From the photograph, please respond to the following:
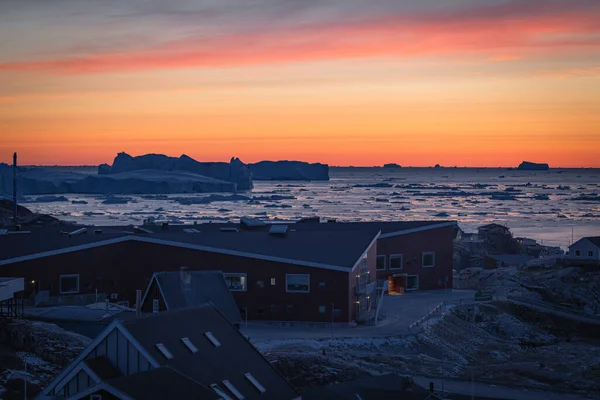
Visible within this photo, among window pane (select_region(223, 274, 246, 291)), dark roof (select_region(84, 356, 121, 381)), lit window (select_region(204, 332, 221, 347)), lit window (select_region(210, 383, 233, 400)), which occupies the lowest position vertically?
window pane (select_region(223, 274, 246, 291))

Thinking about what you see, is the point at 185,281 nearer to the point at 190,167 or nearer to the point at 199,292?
the point at 199,292

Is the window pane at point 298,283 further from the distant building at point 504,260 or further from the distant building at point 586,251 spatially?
the distant building at point 504,260

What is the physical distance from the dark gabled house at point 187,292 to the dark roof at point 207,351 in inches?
348

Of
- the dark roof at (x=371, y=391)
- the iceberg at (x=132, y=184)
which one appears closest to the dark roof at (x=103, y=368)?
the dark roof at (x=371, y=391)

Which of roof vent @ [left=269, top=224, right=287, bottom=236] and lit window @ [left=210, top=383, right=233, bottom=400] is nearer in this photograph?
lit window @ [left=210, top=383, right=233, bottom=400]

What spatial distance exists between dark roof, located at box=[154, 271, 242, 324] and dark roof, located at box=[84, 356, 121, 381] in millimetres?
11073

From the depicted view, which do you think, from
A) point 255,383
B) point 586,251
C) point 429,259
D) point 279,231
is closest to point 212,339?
point 255,383

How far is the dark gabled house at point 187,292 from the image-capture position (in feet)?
93.4

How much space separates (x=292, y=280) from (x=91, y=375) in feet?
60.2

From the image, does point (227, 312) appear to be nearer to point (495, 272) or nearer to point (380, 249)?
point (380, 249)

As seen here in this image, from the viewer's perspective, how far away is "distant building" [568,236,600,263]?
151 feet

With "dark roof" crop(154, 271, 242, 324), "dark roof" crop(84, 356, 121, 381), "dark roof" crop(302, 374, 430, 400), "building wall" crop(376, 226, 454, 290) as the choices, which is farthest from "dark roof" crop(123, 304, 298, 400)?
"building wall" crop(376, 226, 454, 290)

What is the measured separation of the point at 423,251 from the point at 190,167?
123 m

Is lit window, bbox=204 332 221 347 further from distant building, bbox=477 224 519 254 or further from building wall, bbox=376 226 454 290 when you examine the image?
distant building, bbox=477 224 519 254
